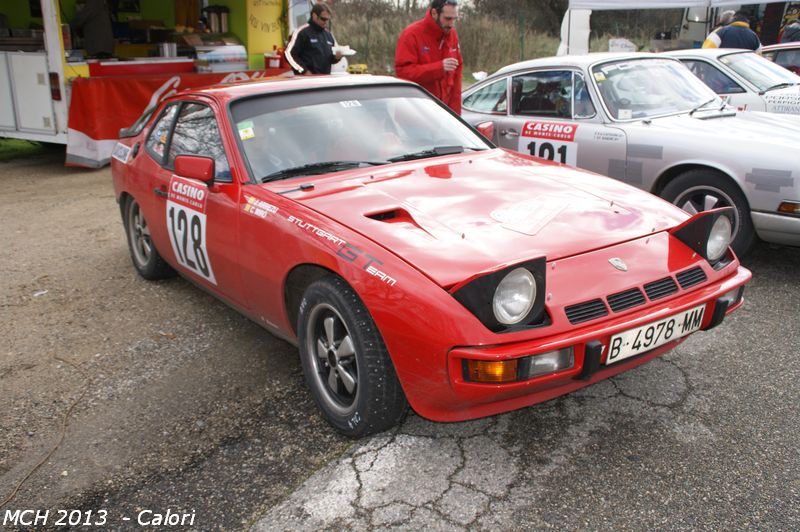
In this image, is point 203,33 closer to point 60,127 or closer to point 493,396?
point 60,127

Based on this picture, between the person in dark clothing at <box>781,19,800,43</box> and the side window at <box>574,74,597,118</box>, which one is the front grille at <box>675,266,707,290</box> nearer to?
the side window at <box>574,74,597,118</box>

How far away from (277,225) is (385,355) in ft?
2.77

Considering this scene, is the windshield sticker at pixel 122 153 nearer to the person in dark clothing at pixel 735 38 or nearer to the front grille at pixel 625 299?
the front grille at pixel 625 299

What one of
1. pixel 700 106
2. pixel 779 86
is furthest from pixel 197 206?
pixel 779 86

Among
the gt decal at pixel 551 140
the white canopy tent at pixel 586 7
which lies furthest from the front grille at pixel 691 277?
the white canopy tent at pixel 586 7

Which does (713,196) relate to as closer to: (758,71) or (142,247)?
(758,71)

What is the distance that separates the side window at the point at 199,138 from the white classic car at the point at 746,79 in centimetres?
490

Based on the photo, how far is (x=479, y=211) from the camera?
292 cm

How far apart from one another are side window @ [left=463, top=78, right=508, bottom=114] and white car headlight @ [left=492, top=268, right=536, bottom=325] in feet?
13.1

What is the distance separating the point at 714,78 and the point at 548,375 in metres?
5.91

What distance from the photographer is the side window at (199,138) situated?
3.51 m

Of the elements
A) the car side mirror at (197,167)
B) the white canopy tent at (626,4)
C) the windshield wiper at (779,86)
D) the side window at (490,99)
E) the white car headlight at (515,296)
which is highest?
the white canopy tent at (626,4)

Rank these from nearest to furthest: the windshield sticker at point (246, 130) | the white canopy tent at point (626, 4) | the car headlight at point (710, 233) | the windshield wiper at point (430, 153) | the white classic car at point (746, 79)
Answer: the car headlight at point (710, 233) < the windshield sticker at point (246, 130) < the windshield wiper at point (430, 153) < the white classic car at point (746, 79) < the white canopy tent at point (626, 4)

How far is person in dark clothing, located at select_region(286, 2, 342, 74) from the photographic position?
771 centimetres
